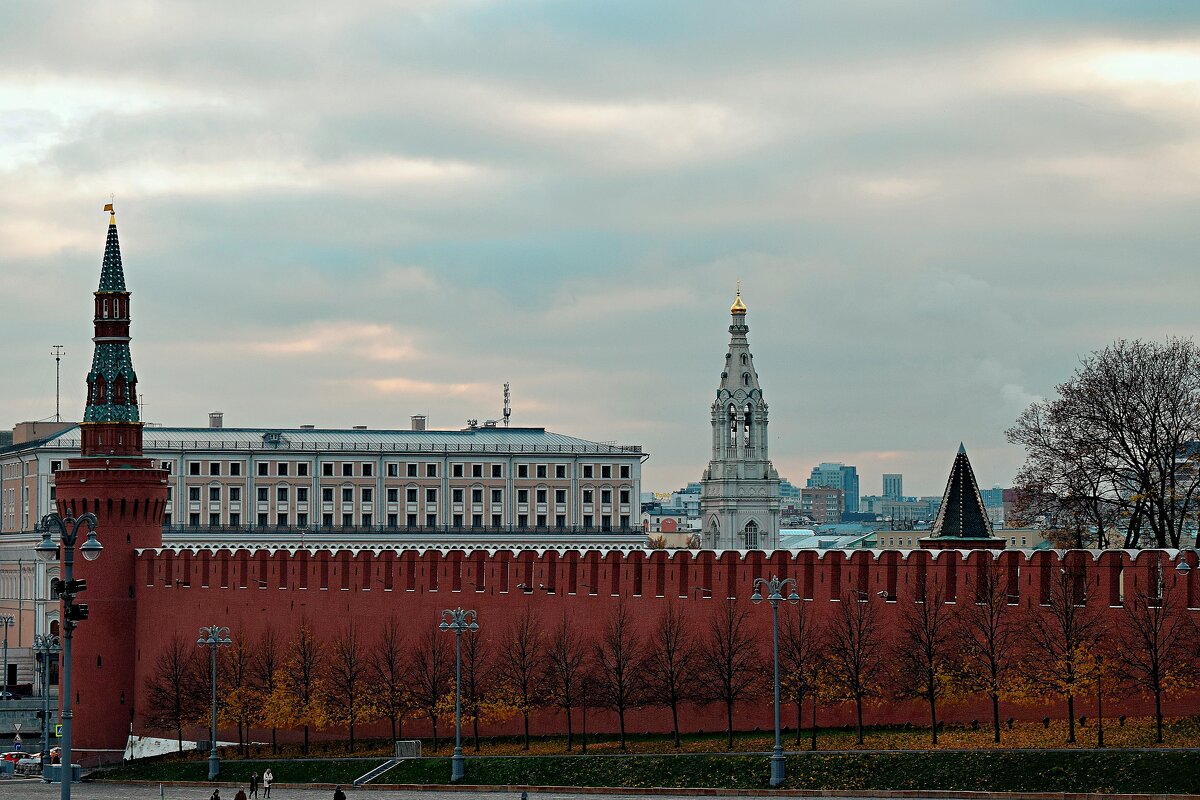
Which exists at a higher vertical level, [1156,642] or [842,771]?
[1156,642]

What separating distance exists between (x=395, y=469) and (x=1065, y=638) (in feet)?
266

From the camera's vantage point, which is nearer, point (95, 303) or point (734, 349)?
point (95, 303)

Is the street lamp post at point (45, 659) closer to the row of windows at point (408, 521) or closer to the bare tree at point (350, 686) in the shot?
the bare tree at point (350, 686)

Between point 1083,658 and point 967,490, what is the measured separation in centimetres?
1287

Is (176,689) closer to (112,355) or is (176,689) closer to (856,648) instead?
(112,355)

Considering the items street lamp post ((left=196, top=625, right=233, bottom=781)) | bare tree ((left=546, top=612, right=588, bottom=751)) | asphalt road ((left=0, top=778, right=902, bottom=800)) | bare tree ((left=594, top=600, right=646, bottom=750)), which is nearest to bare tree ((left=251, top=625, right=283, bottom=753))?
street lamp post ((left=196, top=625, right=233, bottom=781))

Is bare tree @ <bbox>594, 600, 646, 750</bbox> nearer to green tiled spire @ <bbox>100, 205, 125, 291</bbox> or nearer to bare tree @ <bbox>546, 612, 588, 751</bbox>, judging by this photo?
bare tree @ <bbox>546, 612, 588, 751</bbox>

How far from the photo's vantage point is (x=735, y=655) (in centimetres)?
6369

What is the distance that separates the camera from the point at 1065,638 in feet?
189

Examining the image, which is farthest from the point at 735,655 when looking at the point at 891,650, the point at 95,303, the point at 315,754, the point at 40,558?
the point at 40,558

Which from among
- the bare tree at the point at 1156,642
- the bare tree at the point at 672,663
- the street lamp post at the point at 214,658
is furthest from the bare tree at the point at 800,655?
the street lamp post at the point at 214,658

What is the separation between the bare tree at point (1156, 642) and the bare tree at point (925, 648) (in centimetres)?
508

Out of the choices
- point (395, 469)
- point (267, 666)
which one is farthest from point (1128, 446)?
point (395, 469)

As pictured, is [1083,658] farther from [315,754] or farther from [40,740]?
[40,740]
